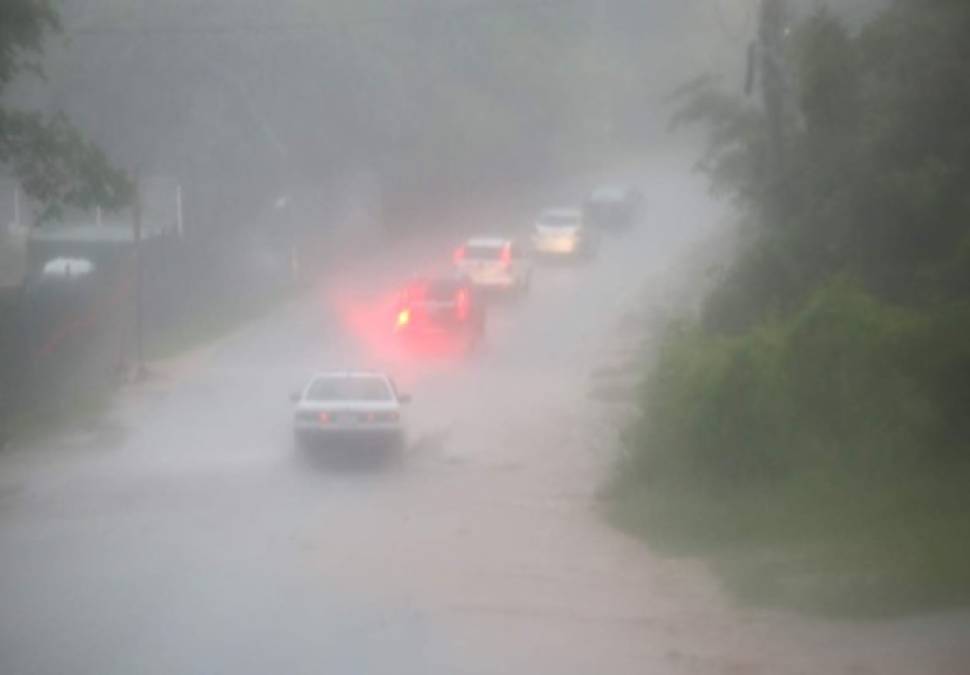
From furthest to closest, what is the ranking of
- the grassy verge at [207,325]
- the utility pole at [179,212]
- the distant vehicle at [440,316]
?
the utility pole at [179,212] → the grassy verge at [207,325] → the distant vehicle at [440,316]

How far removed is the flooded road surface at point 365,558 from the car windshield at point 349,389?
0.93 meters

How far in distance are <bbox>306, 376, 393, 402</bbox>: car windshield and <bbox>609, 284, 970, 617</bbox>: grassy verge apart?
4359 mm

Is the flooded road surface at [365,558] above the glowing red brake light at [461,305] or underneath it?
underneath

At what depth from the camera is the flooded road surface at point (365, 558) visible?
42.2 ft

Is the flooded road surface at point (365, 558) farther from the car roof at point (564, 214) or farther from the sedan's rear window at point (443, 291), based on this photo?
the car roof at point (564, 214)

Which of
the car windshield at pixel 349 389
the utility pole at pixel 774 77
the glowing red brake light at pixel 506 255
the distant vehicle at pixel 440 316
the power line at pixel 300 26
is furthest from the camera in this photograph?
the power line at pixel 300 26

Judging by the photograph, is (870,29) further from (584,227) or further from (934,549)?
(584,227)

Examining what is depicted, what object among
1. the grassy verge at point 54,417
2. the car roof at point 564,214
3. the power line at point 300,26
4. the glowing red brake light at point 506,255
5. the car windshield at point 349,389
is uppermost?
the power line at point 300,26

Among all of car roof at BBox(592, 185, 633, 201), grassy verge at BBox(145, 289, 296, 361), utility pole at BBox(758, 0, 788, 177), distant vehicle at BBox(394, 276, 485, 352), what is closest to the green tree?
grassy verge at BBox(145, 289, 296, 361)

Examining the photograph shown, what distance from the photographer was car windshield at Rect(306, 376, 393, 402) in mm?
23812

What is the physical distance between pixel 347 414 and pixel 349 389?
0.88m

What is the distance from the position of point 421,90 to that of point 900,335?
5004cm

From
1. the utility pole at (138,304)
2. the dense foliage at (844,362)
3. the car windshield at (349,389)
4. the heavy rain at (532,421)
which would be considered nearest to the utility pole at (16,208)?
the heavy rain at (532,421)

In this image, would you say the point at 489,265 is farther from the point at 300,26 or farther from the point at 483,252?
the point at 300,26
